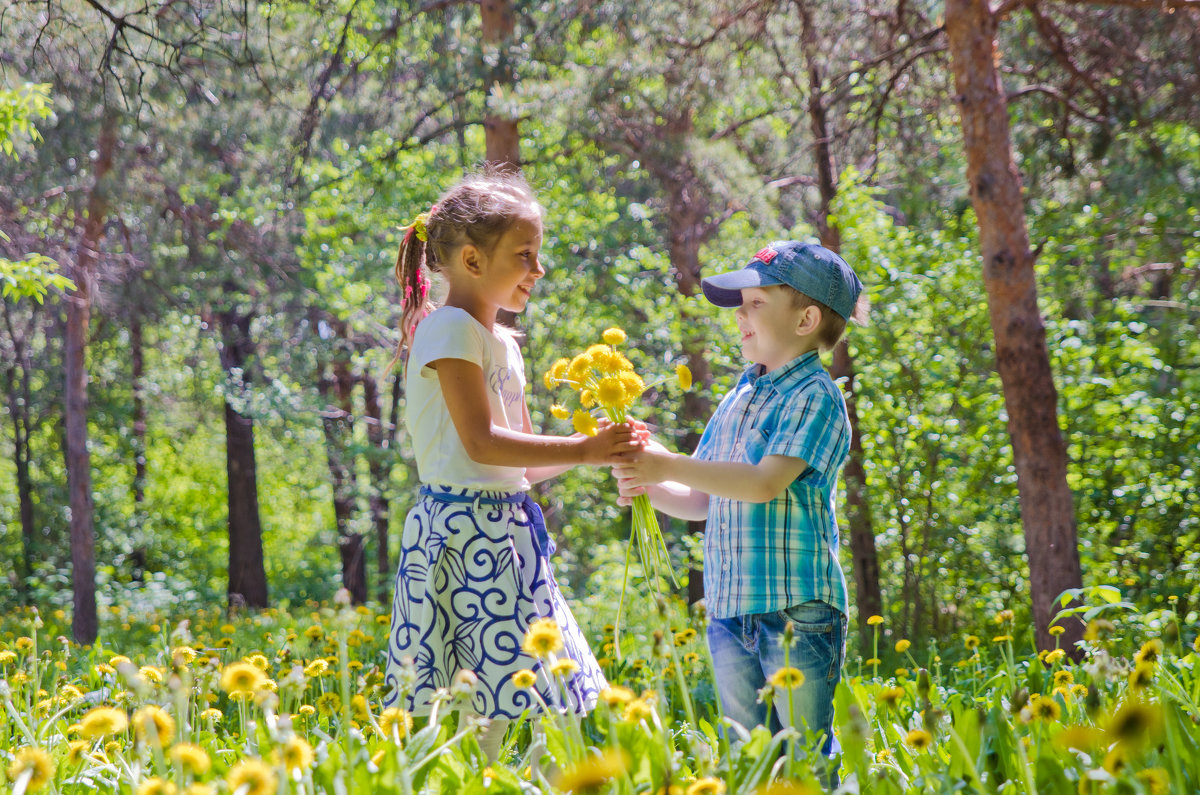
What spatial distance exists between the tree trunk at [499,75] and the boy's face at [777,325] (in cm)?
414

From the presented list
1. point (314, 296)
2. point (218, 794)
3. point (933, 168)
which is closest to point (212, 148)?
point (314, 296)

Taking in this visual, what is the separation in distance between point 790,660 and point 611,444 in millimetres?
609

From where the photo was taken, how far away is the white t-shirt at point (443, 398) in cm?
202

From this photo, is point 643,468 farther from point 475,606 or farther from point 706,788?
point 706,788

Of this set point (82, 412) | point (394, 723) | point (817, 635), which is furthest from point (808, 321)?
point (82, 412)

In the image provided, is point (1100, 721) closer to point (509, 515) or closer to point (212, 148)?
point (509, 515)

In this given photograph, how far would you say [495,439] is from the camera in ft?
6.49

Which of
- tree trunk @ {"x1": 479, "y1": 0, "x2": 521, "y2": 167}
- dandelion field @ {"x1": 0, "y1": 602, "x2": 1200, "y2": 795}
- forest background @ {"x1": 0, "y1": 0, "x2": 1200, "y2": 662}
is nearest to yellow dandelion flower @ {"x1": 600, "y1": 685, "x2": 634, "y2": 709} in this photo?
dandelion field @ {"x1": 0, "y1": 602, "x2": 1200, "y2": 795}

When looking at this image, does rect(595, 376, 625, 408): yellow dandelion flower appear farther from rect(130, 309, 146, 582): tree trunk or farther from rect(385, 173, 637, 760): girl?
rect(130, 309, 146, 582): tree trunk

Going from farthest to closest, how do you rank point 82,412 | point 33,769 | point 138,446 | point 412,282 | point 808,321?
point 138,446 → point 82,412 → point 412,282 → point 808,321 → point 33,769

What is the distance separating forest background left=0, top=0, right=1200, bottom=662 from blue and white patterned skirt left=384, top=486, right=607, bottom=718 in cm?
247

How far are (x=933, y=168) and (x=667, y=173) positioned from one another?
2.10 meters

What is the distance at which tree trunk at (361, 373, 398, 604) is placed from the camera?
9.45m

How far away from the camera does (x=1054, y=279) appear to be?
642cm
